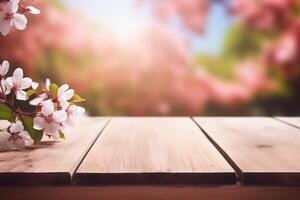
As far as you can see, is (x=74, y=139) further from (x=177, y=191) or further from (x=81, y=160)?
(x=177, y=191)

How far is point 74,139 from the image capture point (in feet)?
4.42

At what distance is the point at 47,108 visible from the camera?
3.83 ft

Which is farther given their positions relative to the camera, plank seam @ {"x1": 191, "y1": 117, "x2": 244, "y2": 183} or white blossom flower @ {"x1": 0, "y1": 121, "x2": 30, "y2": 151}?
white blossom flower @ {"x1": 0, "y1": 121, "x2": 30, "y2": 151}

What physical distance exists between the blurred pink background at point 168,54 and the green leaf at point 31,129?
2404 millimetres

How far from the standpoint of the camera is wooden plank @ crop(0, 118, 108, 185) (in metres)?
0.90

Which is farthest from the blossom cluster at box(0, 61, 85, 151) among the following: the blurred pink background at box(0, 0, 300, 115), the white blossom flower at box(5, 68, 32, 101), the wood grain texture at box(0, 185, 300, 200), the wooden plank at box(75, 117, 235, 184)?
the blurred pink background at box(0, 0, 300, 115)

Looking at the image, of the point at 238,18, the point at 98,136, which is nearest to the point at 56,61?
the point at 238,18

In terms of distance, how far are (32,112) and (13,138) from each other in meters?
0.07

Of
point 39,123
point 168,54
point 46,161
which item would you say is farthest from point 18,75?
point 168,54

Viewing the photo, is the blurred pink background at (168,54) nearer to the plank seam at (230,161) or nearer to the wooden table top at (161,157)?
the wooden table top at (161,157)

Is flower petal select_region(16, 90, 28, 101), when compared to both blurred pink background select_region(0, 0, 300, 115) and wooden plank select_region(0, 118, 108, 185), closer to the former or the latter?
wooden plank select_region(0, 118, 108, 185)

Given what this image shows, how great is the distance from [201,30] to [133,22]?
1.55 ft

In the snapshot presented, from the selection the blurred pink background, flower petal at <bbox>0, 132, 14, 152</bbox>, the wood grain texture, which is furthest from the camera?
the blurred pink background

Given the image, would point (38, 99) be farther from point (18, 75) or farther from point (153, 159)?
point (153, 159)
